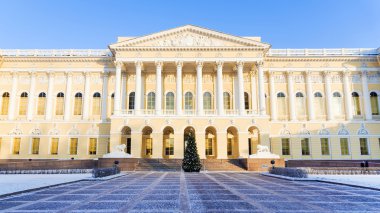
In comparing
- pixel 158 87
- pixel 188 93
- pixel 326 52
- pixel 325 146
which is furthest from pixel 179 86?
pixel 326 52

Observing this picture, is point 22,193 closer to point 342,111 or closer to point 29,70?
point 29,70

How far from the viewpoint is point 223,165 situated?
30359mm

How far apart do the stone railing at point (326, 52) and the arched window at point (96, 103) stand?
22513mm

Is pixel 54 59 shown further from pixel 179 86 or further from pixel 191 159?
pixel 191 159

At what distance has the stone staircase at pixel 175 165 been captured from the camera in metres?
29.7

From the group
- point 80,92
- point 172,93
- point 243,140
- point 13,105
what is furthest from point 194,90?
point 13,105

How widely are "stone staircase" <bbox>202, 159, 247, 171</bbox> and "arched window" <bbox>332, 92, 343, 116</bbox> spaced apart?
16.2m

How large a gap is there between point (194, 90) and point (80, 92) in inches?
569

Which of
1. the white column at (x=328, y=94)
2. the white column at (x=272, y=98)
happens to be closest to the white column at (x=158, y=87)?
the white column at (x=272, y=98)

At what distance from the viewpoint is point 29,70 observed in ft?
126

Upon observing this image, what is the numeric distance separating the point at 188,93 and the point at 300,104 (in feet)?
47.0

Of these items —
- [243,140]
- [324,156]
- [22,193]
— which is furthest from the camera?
[324,156]

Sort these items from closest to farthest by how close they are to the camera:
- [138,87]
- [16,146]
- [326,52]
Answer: [138,87]
[16,146]
[326,52]

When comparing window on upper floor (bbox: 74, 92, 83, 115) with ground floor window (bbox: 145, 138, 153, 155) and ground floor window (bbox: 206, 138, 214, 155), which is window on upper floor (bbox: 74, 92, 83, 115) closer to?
ground floor window (bbox: 145, 138, 153, 155)
